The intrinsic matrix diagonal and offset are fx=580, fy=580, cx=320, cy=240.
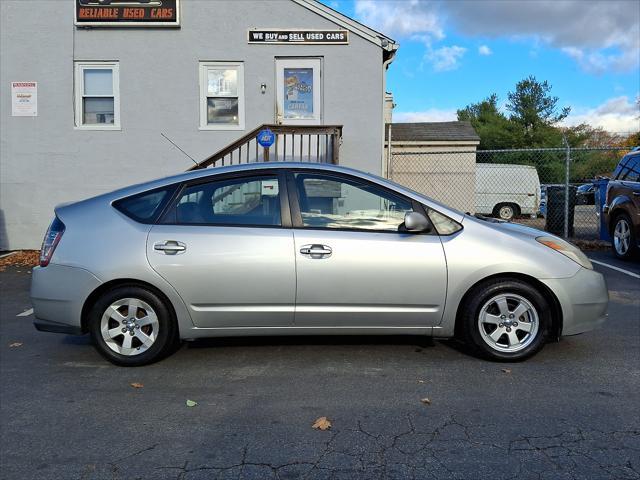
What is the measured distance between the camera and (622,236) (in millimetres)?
9922

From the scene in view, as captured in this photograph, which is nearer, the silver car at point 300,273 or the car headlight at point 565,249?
the silver car at point 300,273

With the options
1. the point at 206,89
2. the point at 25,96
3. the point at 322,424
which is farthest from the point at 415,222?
the point at 25,96

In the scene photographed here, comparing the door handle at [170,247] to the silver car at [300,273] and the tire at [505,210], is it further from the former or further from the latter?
the tire at [505,210]

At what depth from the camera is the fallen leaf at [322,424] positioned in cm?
351

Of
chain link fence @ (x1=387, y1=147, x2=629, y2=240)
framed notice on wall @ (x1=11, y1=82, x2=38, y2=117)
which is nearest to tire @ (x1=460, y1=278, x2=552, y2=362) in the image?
chain link fence @ (x1=387, y1=147, x2=629, y2=240)

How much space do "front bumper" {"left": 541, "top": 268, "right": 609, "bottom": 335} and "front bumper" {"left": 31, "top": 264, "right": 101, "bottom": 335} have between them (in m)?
3.53

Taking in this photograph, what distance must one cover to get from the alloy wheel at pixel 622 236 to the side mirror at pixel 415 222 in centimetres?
681

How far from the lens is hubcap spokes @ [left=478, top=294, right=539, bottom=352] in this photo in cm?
450

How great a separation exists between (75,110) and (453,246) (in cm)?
949

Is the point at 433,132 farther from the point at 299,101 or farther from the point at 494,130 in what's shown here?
the point at 494,130

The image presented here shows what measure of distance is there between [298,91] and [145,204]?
7305 millimetres

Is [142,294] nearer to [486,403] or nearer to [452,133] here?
[486,403]

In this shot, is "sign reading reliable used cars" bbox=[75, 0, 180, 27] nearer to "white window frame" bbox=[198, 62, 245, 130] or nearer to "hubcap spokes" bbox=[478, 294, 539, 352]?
"white window frame" bbox=[198, 62, 245, 130]

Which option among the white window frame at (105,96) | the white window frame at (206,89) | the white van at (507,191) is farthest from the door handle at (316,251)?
the white van at (507,191)
